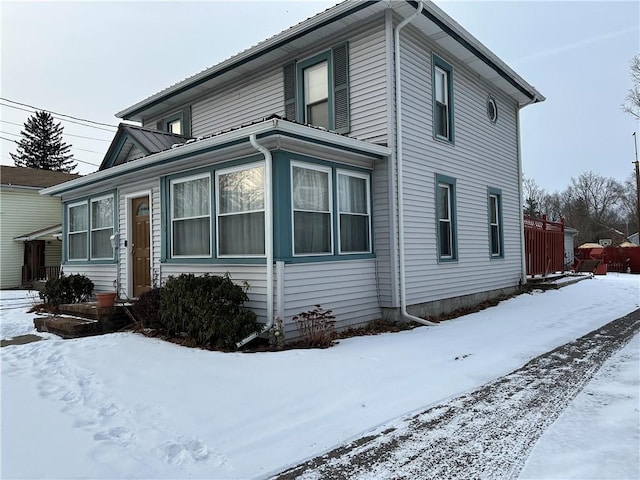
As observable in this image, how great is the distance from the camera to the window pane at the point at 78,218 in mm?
11656

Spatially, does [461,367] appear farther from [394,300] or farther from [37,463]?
[37,463]

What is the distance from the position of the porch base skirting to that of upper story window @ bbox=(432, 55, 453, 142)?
3684 mm

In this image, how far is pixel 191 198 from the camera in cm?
849

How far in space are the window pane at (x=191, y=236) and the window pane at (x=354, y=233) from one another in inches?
95.6

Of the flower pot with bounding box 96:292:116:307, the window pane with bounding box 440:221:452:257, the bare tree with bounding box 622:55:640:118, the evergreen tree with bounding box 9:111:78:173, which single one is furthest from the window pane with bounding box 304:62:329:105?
the evergreen tree with bounding box 9:111:78:173

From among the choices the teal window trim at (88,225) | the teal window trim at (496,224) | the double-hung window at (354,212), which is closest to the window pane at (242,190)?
the double-hung window at (354,212)

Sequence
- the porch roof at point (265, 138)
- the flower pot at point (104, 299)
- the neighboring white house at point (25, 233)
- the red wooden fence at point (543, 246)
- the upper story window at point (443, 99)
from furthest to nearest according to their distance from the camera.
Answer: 1. the neighboring white house at point (25, 233)
2. the red wooden fence at point (543, 246)
3. the upper story window at point (443, 99)
4. the flower pot at point (104, 299)
5. the porch roof at point (265, 138)

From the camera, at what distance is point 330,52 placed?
360 inches

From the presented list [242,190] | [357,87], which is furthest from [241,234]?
[357,87]

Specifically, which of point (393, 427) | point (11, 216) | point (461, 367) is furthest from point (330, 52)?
point (11, 216)

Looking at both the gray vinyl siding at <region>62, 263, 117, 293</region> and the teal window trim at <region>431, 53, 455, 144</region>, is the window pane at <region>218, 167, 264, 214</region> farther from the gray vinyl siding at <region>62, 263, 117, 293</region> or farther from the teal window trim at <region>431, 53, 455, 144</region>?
the teal window trim at <region>431, 53, 455, 144</region>

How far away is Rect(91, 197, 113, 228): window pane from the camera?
10.8 metres

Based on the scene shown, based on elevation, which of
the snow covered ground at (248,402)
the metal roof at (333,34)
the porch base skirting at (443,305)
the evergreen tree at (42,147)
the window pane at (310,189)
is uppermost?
the evergreen tree at (42,147)

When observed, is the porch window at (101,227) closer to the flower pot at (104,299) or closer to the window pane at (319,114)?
the flower pot at (104,299)
